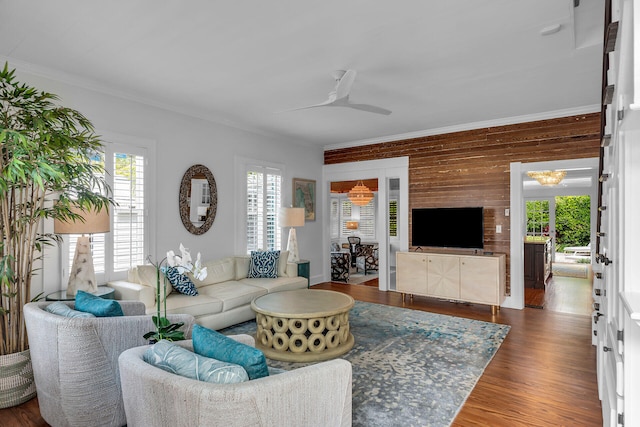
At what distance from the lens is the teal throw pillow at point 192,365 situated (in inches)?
54.4

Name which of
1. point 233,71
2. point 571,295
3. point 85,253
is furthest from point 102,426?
point 571,295

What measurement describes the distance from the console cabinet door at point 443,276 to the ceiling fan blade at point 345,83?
3.05 m

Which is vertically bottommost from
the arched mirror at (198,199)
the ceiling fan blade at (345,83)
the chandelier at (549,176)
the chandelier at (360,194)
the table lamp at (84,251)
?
the table lamp at (84,251)

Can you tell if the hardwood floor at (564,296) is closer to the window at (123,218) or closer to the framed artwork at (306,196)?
the framed artwork at (306,196)

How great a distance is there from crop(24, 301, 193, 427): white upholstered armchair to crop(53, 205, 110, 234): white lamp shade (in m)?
1.04

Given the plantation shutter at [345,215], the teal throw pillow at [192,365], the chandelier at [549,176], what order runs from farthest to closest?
the plantation shutter at [345,215] → the chandelier at [549,176] → the teal throw pillow at [192,365]

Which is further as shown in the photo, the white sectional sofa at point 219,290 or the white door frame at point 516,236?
the white door frame at point 516,236

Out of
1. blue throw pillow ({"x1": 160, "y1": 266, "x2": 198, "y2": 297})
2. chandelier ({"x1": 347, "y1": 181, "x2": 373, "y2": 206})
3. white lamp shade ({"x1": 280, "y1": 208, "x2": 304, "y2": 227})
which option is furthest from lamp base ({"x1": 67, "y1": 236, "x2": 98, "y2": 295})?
chandelier ({"x1": 347, "y1": 181, "x2": 373, "y2": 206})

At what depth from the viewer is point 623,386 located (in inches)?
52.7

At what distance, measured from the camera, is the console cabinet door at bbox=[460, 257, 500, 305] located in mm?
4891

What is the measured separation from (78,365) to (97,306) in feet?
1.24

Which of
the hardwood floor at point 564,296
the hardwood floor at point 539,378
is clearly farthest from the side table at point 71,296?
the hardwood floor at point 564,296

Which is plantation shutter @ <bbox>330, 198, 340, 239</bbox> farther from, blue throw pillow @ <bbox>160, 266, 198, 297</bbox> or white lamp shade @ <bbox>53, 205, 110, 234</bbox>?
white lamp shade @ <bbox>53, 205, 110, 234</bbox>

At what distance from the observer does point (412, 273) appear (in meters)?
5.62
